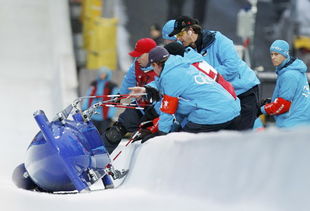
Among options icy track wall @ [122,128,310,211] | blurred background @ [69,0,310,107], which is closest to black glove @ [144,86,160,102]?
icy track wall @ [122,128,310,211]

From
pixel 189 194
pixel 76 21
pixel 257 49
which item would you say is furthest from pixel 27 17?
pixel 189 194

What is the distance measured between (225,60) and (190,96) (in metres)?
1.16

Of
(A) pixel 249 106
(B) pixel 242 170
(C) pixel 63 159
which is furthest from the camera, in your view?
(A) pixel 249 106

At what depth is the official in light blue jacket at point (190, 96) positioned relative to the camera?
17.5 ft

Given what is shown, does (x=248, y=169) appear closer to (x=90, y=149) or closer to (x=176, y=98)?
(x=176, y=98)

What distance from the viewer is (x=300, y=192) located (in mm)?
3145

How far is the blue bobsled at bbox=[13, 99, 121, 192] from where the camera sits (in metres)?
5.25

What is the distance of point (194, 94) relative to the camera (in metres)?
5.40

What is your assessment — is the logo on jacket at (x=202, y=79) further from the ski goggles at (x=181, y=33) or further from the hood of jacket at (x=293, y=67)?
the hood of jacket at (x=293, y=67)

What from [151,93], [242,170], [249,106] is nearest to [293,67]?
[249,106]

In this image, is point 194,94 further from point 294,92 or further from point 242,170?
point 242,170

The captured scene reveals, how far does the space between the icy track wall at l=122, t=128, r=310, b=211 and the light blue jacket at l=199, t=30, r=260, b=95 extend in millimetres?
2143

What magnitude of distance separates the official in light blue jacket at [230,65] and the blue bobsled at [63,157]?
4.19 feet

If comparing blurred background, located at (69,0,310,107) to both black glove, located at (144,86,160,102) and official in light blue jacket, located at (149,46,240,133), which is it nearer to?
black glove, located at (144,86,160,102)
